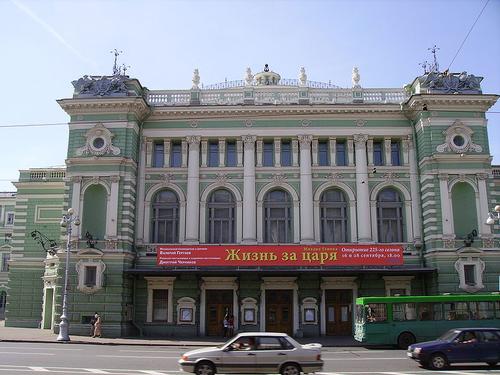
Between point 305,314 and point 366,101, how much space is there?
52.2 feet

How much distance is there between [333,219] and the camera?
39.0 m

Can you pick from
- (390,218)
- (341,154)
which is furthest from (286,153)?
(390,218)

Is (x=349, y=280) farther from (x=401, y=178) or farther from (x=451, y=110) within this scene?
(x=451, y=110)

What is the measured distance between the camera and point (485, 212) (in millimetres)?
36594

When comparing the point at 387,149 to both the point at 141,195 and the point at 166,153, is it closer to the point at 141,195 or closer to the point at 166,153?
the point at 166,153

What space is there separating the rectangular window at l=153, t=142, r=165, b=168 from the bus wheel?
67.6 feet

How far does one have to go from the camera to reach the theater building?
36188 mm

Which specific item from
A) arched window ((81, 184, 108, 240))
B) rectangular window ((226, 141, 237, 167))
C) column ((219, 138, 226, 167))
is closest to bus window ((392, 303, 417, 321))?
rectangular window ((226, 141, 237, 167))

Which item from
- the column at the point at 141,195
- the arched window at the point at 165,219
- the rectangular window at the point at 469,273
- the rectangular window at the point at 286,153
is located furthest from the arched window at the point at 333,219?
the column at the point at 141,195

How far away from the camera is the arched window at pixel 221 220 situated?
1540 inches

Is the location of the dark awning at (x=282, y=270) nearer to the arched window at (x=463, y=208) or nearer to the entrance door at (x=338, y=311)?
the entrance door at (x=338, y=311)

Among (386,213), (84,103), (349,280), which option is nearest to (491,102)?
(386,213)

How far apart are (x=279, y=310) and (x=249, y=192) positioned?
27.5 feet

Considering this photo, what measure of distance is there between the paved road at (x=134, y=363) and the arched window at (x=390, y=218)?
13041mm
